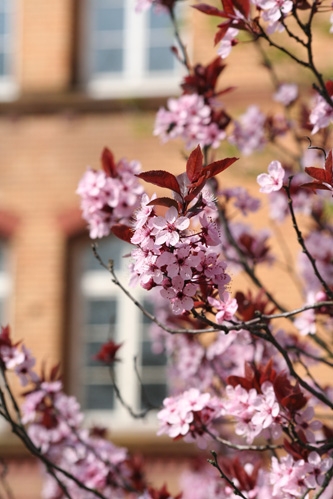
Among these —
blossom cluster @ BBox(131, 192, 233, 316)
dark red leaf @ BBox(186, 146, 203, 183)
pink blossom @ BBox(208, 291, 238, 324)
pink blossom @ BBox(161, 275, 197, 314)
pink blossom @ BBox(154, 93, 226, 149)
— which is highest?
pink blossom @ BBox(154, 93, 226, 149)

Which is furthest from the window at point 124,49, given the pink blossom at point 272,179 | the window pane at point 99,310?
the pink blossom at point 272,179

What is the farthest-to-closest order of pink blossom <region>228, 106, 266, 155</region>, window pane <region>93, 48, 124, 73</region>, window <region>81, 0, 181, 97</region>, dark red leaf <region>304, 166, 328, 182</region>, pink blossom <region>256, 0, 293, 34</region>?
window pane <region>93, 48, 124, 73</region> < window <region>81, 0, 181, 97</region> < pink blossom <region>228, 106, 266, 155</region> < pink blossom <region>256, 0, 293, 34</region> < dark red leaf <region>304, 166, 328, 182</region>

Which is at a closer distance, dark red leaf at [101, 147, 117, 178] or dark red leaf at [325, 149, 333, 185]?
dark red leaf at [325, 149, 333, 185]

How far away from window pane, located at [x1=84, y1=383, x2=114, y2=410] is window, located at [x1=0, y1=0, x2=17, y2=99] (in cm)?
284

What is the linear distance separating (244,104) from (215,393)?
538cm

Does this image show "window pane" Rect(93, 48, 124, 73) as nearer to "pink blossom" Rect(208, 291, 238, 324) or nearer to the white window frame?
the white window frame

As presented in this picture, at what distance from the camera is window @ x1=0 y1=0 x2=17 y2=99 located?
369 inches

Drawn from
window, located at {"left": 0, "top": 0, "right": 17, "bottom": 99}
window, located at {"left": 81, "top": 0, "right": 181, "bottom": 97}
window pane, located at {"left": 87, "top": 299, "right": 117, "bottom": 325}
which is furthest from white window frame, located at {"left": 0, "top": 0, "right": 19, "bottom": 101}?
window pane, located at {"left": 87, "top": 299, "right": 117, "bottom": 325}

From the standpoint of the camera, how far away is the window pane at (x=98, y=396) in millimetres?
8852

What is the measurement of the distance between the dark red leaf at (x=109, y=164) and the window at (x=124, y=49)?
6285 millimetres

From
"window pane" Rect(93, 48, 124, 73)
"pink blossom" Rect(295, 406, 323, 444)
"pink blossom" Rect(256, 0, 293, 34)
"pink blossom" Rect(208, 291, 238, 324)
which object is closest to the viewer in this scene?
"pink blossom" Rect(208, 291, 238, 324)

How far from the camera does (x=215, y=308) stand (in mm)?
2301

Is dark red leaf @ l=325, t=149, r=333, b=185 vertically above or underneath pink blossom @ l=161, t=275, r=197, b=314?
above

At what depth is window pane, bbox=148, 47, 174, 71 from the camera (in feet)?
30.7
